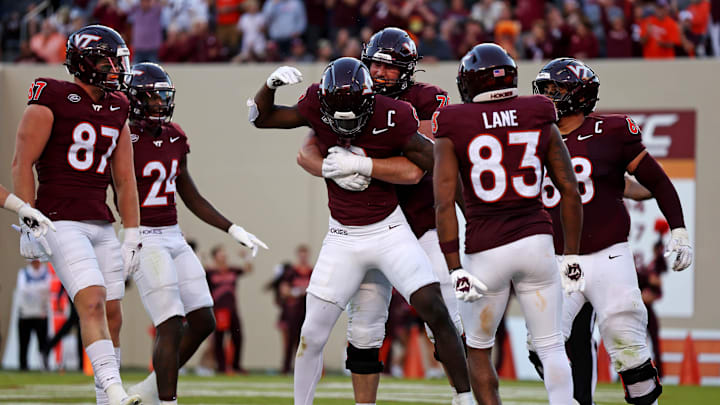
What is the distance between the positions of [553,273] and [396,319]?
845cm

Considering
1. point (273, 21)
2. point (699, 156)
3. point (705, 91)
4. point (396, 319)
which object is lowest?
point (396, 319)

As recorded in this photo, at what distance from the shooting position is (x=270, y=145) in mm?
14922

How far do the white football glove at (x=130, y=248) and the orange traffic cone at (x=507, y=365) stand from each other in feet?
25.9

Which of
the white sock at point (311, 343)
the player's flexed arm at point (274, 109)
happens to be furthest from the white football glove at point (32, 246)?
the white sock at point (311, 343)

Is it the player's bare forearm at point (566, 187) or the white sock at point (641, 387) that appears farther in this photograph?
the white sock at point (641, 387)

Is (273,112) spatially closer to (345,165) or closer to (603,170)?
(345,165)

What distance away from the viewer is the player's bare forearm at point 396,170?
5273 millimetres

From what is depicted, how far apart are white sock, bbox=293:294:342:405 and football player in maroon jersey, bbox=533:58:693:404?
57.1 inches

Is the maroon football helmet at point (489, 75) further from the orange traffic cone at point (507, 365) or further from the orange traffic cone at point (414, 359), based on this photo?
the orange traffic cone at point (507, 365)

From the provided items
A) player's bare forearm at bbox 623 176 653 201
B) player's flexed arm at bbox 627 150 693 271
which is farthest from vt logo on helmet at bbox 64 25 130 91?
player's bare forearm at bbox 623 176 653 201

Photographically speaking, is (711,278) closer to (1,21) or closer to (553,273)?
(553,273)

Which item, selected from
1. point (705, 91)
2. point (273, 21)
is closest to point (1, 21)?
point (273, 21)

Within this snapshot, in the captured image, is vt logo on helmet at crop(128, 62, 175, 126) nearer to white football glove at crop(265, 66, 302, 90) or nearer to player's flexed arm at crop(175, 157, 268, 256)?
player's flexed arm at crop(175, 157, 268, 256)

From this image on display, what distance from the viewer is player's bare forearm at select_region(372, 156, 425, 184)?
527 cm
